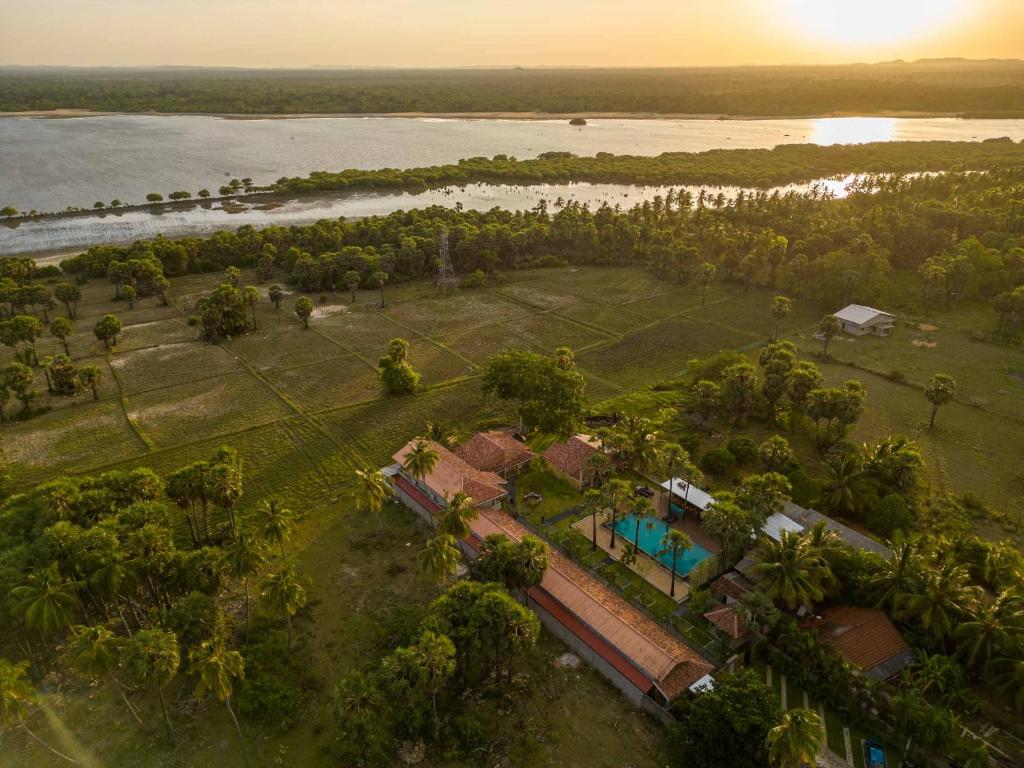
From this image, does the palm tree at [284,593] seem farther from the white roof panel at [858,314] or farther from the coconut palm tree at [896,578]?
the white roof panel at [858,314]

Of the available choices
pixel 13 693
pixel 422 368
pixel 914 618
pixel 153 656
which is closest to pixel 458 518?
pixel 153 656

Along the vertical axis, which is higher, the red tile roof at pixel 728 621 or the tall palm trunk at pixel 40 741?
the red tile roof at pixel 728 621

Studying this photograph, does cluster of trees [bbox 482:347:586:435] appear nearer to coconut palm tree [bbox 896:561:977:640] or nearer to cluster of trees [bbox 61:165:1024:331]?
coconut palm tree [bbox 896:561:977:640]

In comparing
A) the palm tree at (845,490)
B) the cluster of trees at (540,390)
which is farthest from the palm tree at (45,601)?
the palm tree at (845,490)

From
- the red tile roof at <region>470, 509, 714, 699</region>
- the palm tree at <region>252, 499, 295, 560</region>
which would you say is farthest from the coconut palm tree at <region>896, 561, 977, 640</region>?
the palm tree at <region>252, 499, 295, 560</region>

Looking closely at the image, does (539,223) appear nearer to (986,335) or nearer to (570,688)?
(986,335)

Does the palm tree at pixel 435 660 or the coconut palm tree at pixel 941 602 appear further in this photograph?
the coconut palm tree at pixel 941 602

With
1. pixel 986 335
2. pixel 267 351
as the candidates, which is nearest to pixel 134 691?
pixel 267 351
